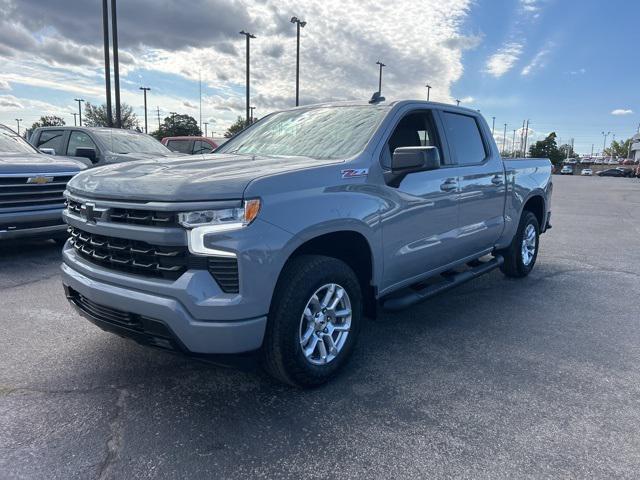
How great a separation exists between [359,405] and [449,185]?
207 cm

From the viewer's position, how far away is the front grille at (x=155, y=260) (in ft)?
8.48

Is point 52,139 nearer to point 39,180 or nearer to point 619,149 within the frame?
point 39,180

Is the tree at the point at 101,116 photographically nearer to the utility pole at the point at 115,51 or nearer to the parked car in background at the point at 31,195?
the utility pole at the point at 115,51

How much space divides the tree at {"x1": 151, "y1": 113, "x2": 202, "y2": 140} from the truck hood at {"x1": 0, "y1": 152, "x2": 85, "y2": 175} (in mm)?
67392

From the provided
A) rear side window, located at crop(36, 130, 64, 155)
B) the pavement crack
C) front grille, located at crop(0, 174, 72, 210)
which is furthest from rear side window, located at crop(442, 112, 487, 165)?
rear side window, located at crop(36, 130, 64, 155)

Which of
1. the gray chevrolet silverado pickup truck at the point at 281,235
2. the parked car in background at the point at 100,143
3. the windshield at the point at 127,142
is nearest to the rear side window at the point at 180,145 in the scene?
the parked car in background at the point at 100,143

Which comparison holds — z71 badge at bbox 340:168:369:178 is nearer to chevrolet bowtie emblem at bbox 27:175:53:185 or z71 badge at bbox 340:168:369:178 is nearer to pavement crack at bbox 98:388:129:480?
pavement crack at bbox 98:388:129:480

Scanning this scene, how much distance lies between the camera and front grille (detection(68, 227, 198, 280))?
262 centimetres

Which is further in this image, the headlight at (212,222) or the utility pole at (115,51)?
the utility pole at (115,51)

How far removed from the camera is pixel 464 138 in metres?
4.78

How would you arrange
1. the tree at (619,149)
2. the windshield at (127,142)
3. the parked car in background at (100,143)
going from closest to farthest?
1. the parked car in background at (100,143)
2. the windshield at (127,142)
3. the tree at (619,149)

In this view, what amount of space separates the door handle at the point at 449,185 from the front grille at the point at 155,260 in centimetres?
219

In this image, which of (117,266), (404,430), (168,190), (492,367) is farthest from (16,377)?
(492,367)

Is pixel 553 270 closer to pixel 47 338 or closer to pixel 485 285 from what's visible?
pixel 485 285
